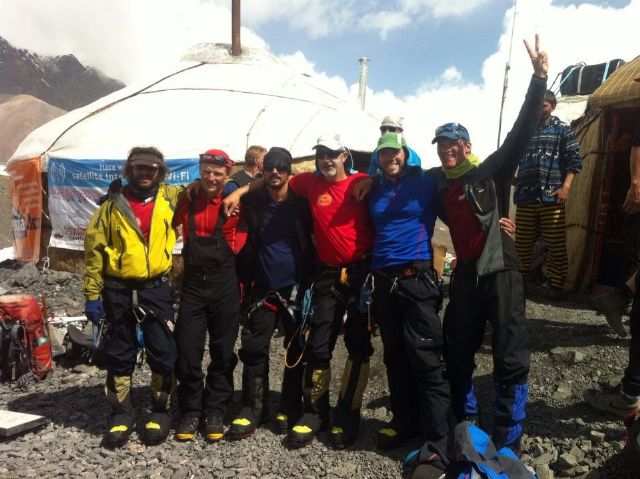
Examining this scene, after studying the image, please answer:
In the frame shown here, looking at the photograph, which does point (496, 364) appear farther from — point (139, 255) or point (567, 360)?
point (139, 255)

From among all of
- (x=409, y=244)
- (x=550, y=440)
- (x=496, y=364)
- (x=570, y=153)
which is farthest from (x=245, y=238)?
(x=570, y=153)

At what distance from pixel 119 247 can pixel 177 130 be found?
582 centimetres

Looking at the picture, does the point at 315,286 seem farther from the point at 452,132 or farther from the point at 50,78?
the point at 50,78

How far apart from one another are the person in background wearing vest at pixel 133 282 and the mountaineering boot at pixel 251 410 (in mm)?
531

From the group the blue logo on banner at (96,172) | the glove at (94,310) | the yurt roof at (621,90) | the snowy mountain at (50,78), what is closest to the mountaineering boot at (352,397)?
the glove at (94,310)

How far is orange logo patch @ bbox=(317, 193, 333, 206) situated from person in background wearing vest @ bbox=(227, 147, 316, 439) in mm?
204

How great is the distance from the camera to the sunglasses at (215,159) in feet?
11.6

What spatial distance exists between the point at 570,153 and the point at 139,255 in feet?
13.8

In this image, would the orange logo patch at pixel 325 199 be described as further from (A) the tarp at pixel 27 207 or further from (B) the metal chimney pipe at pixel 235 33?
(B) the metal chimney pipe at pixel 235 33

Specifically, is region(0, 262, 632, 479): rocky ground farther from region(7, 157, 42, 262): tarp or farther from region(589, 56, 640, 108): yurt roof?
region(7, 157, 42, 262): tarp

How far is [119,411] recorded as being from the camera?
371cm

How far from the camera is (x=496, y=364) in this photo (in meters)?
3.07

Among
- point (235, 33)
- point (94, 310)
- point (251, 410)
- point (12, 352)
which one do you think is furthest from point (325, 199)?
point (235, 33)

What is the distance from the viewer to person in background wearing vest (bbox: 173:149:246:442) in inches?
142
